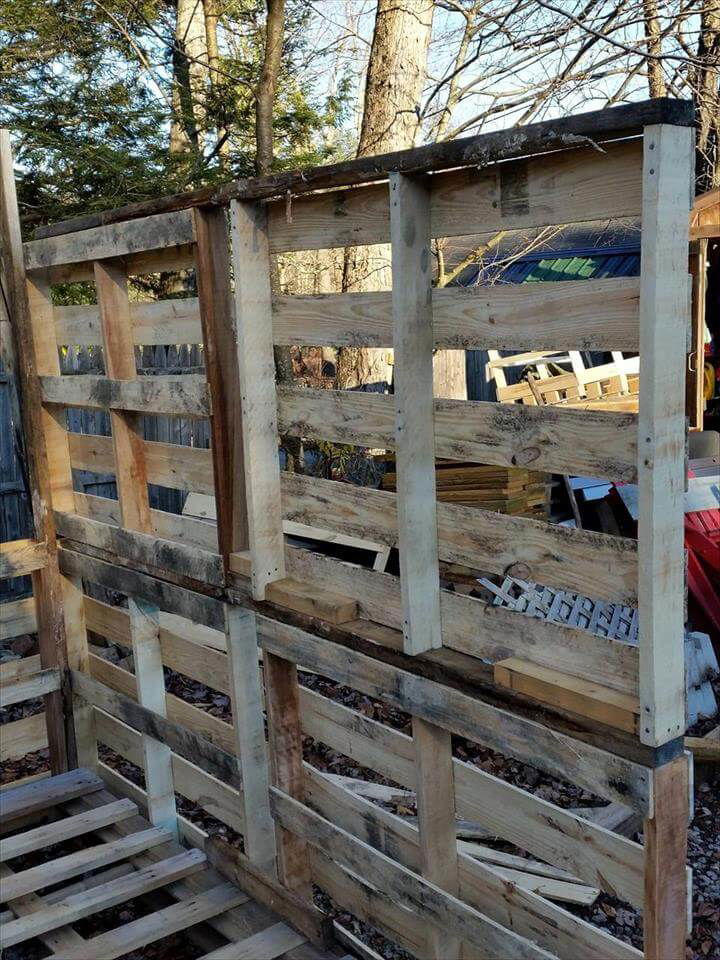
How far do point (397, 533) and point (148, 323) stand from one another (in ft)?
4.99

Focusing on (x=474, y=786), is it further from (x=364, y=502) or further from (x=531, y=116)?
(x=531, y=116)

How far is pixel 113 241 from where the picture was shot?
364cm

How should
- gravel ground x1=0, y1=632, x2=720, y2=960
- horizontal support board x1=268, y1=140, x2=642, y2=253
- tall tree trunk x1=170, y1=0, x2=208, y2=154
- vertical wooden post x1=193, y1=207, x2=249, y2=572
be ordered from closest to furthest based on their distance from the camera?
horizontal support board x1=268, y1=140, x2=642, y2=253 < vertical wooden post x1=193, y1=207, x2=249, y2=572 < gravel ground x1=0, y1=632, x2=720, y2=960 < tall tree trunk x1=170, y1=0, x2=208, y2=154

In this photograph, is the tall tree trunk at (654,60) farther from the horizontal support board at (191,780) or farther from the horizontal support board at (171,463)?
the horizontal support board at (191,780)

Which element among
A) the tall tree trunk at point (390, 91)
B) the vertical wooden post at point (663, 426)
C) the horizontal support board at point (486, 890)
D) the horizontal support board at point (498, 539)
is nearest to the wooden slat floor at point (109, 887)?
the horizontal support board at point (486, 890)

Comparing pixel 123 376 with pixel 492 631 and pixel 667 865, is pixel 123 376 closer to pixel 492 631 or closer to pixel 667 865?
pixel 492 631

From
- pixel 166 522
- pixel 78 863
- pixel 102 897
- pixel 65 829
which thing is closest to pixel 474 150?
pixel 166 522

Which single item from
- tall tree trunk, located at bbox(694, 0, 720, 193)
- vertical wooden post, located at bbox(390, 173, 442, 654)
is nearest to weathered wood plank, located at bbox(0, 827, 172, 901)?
vertical wooden post, located at bbox(390, 173, 442, 654)

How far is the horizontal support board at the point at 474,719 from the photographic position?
7.24 ft

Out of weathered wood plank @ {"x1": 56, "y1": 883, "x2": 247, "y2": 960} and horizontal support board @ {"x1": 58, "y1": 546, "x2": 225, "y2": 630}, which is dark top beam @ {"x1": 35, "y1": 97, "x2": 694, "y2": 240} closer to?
horizontal support board @ {"x1": 58, "y1": 546, "x2": 225, "y2": 630}

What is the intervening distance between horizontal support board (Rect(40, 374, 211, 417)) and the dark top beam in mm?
662

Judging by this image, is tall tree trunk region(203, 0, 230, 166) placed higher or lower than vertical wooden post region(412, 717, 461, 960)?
higher

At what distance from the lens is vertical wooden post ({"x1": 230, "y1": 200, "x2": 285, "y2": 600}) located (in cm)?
302

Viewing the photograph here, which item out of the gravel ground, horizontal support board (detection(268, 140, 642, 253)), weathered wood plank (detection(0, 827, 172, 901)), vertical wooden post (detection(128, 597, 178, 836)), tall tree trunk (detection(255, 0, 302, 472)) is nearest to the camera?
horizontal support board (detection(268, 140, 642, 253))
